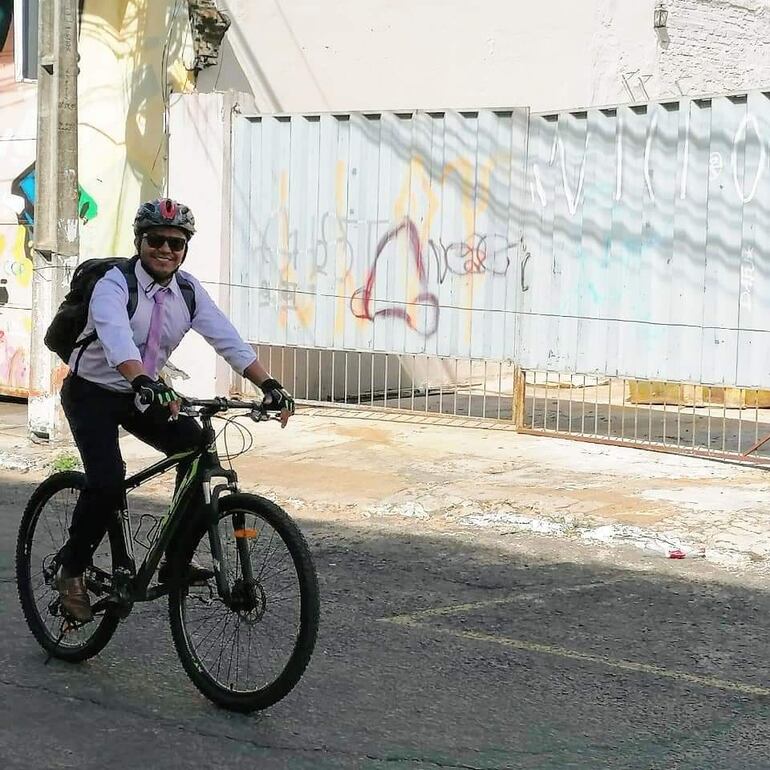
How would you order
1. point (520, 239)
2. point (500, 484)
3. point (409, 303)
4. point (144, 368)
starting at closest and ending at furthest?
point (144, 368) < point (500, 484) < point (520, 239) < point (409, 303)

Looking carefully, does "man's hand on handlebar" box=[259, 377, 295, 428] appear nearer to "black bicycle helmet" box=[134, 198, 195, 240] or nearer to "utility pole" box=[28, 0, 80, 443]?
"black bicycle helmet" box=[134, 198, 195, 240]

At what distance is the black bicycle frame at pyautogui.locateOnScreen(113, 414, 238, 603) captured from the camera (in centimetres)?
467

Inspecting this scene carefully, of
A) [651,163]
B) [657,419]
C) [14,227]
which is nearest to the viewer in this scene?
[651,163]

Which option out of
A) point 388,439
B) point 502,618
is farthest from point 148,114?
point 502,618

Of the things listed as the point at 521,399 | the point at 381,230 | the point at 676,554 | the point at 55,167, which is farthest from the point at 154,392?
the point at 381,230

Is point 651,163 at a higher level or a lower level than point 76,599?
higher

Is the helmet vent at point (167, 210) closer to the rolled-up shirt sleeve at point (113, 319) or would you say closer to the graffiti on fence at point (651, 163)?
the rolled-up shirt sleeve at point (113, 319)

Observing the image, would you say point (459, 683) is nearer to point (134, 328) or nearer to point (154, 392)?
point (154, 392)

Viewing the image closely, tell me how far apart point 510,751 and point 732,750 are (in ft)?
2.54

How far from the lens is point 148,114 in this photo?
42.6 ft

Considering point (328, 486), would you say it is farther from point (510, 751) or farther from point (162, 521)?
point (510, 751)

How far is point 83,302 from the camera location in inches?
197

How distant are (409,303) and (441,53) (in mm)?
4125

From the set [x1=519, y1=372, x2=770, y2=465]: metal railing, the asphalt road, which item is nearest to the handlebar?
A: the asphalt road
